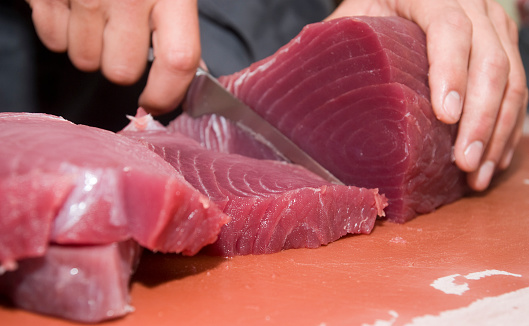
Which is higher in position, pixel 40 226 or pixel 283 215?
pixel 40 226

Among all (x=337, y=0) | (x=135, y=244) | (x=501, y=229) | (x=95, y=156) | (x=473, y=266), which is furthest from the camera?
(x=337, y=0)

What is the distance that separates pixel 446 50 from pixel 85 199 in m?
1.96

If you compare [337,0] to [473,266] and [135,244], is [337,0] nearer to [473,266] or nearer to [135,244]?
[473,266]

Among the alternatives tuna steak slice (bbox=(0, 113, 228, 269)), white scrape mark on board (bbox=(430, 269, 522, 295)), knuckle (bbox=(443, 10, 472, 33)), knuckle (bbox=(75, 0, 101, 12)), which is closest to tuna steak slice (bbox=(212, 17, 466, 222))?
knuckle (bbox=(443, 10, 472, 33))

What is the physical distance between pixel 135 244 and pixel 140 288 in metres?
0.15

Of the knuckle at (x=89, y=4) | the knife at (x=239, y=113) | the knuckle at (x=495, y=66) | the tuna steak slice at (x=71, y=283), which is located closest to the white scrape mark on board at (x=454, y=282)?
the knife at (x=239, y=113)

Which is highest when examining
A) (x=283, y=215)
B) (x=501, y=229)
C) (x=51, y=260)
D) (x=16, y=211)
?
(x=16, y=211)

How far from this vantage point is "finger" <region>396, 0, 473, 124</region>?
7.59 feet

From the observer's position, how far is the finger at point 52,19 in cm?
273

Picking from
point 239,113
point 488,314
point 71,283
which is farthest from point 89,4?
point 488,314

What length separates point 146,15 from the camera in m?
2.63

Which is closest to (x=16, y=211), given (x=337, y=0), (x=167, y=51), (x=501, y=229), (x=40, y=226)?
(x=40, y=226)

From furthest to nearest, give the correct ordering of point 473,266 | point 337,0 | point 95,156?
1. point 337,0
2. point 473,266
3. point 95,156

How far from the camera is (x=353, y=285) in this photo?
1.60 metres
